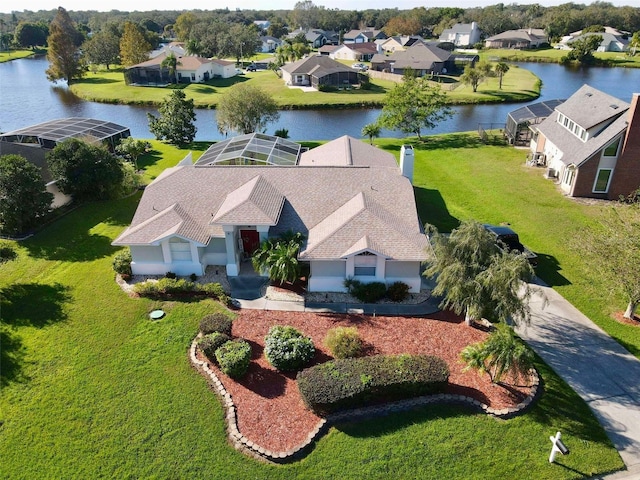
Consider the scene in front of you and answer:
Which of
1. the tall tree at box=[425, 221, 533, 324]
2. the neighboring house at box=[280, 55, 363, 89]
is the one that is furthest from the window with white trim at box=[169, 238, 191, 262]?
the neighboring house at box=[280, 55, 363, 89]

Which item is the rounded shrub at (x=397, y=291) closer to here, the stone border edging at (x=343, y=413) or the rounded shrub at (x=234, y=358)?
the stone border edging at (x=343, y=413)

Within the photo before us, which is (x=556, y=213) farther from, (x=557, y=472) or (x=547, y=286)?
(x=557, y=472)

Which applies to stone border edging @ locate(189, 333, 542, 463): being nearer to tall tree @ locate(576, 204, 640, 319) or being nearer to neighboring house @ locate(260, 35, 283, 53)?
tall tree @ locate(576, 204, 640, 319)

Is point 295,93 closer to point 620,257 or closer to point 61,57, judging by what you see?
point 61,57

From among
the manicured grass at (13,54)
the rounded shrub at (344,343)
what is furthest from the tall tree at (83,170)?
the manicured grass at (13,54)

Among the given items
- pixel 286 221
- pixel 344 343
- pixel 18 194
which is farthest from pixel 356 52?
pixel 344 343

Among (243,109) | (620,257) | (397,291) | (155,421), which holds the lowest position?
(155,421)
